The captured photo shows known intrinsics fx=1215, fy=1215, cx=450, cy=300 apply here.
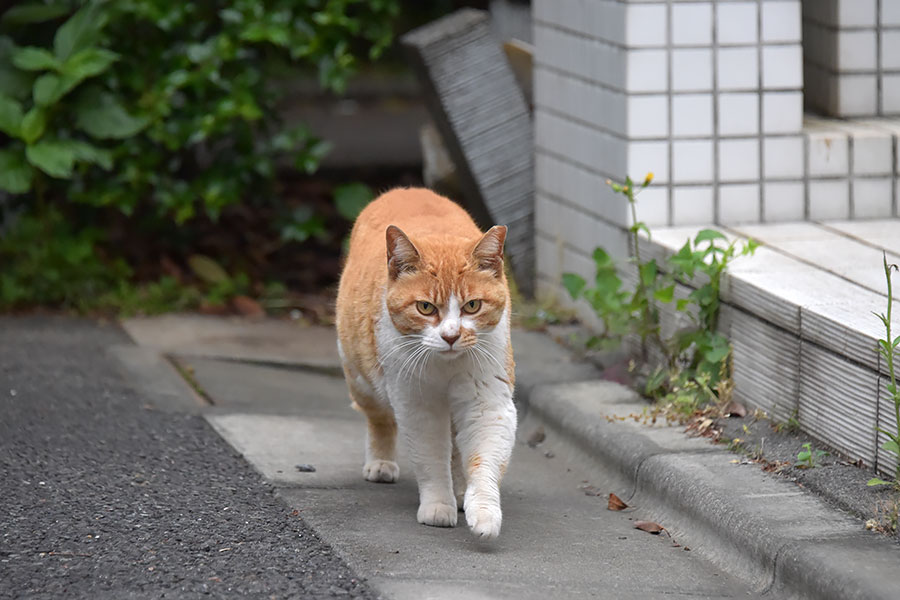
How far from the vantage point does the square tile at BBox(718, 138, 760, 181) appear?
5109mm

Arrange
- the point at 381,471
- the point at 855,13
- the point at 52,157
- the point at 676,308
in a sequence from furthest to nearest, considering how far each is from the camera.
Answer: the point at 52,157
the point at 855,13
the point at 676,308
the point at 381,471

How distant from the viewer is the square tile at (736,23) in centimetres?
501

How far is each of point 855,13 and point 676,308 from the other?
1.83 metres

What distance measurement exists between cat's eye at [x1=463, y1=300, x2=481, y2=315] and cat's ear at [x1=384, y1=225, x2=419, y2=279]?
187 mm

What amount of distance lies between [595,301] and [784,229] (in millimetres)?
866

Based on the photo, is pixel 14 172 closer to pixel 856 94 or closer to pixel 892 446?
pixel 856 94

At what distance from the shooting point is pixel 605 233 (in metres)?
5.32

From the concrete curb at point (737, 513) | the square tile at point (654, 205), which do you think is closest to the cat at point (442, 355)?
Result: the concrete curb at point (737, 513)

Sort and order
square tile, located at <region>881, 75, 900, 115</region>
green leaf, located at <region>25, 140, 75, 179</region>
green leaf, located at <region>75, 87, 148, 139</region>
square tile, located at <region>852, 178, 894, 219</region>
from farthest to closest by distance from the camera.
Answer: green leaf, located at <region>75, 87, 148, 139</region> < green leaf, located at <region>25, 140, 75, 179</region> < square tile, located at <region>881, 75, 900, 115</region> < square tile, located at <region>852, 178, 894, 219</region>

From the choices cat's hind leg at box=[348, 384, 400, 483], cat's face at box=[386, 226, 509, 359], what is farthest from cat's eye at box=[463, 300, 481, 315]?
cat's hind leg at box=[348, 384, 400, 483]

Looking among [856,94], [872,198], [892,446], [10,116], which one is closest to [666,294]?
[872,198]

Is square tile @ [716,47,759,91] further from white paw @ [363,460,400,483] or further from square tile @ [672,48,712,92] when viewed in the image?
white paw @ [363,460,400,483]

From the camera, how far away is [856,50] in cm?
542

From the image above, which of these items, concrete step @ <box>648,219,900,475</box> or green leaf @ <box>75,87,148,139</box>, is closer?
concrete step @ <box>648,219,900,475</box>
